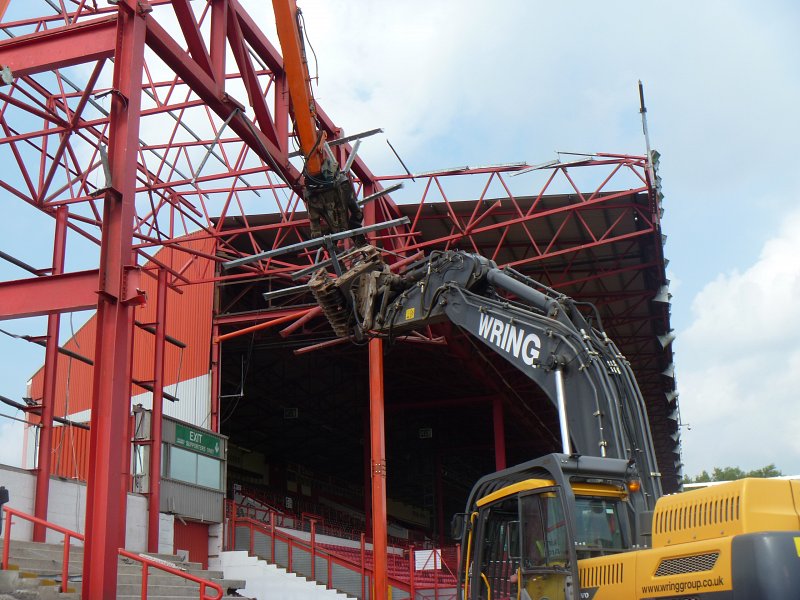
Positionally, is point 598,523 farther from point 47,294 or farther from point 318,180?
point 318,180

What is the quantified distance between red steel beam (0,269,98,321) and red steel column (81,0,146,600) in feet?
2.18

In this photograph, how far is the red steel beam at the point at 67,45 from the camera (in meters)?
14.4

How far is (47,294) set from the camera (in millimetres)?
13492

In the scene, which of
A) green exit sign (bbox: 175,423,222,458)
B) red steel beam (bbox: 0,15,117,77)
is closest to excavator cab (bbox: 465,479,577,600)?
red steel beam (bbox: 0,15,117,77)

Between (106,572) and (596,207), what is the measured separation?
2035 centimetres

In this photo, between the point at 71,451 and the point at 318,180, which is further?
the point at 71,451

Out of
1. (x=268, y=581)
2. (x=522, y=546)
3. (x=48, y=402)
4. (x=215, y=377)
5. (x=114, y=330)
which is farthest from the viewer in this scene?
(x=215, y=377)

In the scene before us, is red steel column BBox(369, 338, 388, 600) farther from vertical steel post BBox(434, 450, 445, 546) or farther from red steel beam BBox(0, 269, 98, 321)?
vertical steel post BBox(434, 450, 445, 546)

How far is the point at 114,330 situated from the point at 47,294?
1677 millimetres

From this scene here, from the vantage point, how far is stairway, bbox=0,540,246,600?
12.4 meters

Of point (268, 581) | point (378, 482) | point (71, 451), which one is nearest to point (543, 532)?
point (378, 482)

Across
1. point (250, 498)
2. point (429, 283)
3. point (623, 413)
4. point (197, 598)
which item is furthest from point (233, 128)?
point (250, 498)

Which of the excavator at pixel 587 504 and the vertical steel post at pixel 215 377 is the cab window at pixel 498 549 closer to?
the excavator at pixel 587 504

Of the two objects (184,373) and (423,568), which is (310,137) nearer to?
(184,373)
